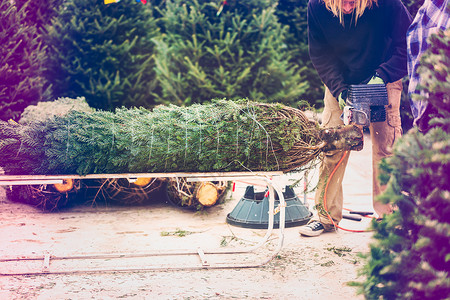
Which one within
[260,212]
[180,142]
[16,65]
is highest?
[16,65]

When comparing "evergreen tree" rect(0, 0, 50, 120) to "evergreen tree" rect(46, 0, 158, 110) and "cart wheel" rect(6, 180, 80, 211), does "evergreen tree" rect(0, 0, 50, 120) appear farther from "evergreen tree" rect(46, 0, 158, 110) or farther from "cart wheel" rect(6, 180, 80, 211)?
"cart wheel" rect(6, 180, 80, 211)

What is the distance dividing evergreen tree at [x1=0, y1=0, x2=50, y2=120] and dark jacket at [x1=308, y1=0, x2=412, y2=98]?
12.9 ft

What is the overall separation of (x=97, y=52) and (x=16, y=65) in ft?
6.08

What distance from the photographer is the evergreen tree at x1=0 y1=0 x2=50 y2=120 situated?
223 inches

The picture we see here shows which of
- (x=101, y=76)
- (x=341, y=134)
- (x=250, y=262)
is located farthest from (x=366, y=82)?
(x=101, y=76)

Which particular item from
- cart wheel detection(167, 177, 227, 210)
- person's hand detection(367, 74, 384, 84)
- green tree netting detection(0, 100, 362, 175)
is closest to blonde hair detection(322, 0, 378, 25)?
person's hand detection(367, 74, 384, 84)

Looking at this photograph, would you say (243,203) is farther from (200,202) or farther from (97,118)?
(97,118)

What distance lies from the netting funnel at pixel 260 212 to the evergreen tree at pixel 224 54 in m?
3.50

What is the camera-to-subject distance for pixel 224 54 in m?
7.57

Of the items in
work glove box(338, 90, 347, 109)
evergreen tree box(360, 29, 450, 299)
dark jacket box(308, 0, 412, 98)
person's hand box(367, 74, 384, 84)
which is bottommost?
evergreen tree box(360, 29, 450, 299)

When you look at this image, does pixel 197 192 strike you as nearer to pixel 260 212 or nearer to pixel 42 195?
pixel 260 212

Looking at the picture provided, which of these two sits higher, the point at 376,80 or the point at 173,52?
the point at 173,52

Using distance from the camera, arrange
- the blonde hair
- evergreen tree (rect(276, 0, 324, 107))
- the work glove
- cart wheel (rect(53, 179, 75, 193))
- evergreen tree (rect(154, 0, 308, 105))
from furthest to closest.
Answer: evergreen tree (rect(276, 0, 324, 107)), evergreen tree (rect(154, 0, 308, 105)), cart wheel (rect(53, 179, 75, 193)), the work glove, the blonde hair

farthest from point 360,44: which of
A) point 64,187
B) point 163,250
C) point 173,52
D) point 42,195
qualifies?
point 173,52
